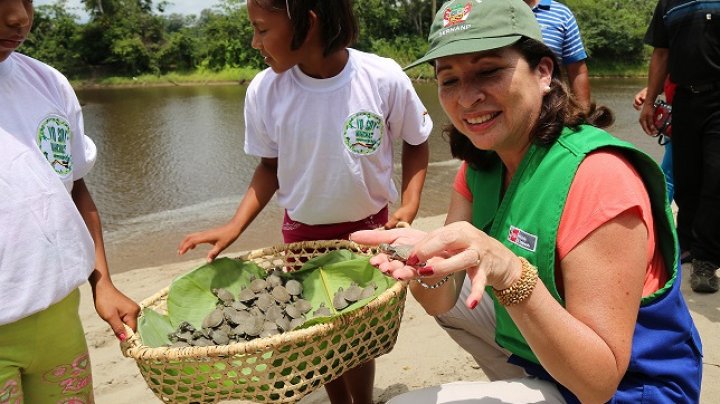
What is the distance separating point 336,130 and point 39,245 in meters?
1.06

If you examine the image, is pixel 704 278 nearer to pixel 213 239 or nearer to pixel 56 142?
pixel 213 239

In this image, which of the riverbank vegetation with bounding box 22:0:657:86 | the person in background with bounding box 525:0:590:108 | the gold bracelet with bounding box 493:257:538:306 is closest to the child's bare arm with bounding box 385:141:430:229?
the gold bracelet with bounding box 493:257:538:306

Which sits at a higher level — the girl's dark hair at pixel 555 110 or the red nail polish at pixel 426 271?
the girl's dark hair at pixel 555 110

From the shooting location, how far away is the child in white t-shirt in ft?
6.84

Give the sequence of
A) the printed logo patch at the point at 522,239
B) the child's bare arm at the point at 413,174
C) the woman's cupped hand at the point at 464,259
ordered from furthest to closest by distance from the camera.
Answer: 1. the child's bare arm at the point at 413,174
2. the printed logo patch at the point at 522,239
3. the woman's cupped hand at the point at 464,259

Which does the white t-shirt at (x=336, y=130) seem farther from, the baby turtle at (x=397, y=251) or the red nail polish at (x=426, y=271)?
the red nail polish at (x=426, y=271)

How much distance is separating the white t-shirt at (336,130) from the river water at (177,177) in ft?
10.4

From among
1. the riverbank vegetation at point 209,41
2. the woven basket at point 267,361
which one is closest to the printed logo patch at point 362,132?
the woven basket at point 267,361

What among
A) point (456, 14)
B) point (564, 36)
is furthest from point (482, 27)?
point (564, 36)

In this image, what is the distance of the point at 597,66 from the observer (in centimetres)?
2770

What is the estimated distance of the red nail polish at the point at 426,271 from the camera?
118cm

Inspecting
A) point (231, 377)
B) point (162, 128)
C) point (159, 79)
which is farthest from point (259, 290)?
point (159, 79)

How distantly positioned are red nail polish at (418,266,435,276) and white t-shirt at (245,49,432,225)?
102cm

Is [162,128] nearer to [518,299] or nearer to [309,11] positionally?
[309,11]
